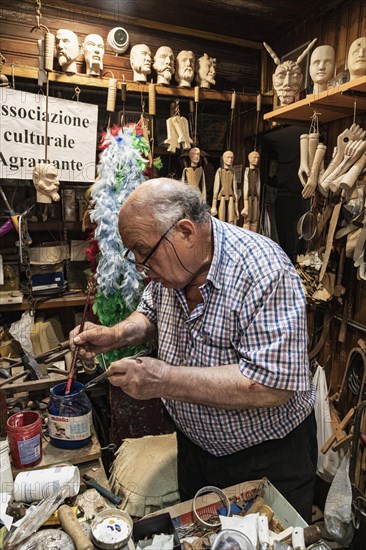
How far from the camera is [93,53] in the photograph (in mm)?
2301

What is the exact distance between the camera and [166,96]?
2529mm

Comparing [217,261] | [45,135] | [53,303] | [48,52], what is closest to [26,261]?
[53,303]

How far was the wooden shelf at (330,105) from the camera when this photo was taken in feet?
5.63

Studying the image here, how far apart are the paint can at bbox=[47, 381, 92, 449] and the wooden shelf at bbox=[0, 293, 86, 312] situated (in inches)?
44.0

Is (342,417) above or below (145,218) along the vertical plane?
below

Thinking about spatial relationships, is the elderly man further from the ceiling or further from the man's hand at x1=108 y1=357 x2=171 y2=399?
the ceiling

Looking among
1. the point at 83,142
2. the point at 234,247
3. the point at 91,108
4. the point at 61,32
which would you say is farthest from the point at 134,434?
the point at 61,32

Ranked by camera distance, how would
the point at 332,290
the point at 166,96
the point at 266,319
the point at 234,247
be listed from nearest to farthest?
1. the point at 266,319
2. the point at 234,247
3. the point at 332,290
4. the point at 166,96

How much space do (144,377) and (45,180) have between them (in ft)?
5.19

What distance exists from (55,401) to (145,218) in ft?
3.22

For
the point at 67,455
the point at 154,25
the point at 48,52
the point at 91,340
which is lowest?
the point at 67,455

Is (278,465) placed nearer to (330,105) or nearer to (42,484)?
(42,484)

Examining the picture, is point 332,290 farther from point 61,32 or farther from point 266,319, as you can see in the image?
point 61,32

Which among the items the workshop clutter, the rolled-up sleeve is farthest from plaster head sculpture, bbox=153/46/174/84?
the workshop clutter
